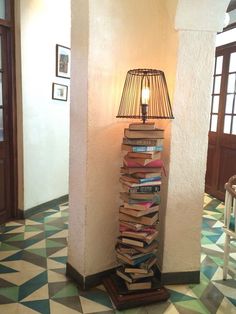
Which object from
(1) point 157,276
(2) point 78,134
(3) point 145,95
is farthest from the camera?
(1) point 157,276

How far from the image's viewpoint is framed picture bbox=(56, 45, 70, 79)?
3.79 metres

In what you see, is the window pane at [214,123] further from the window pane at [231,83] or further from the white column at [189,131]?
the white column at [189,131]

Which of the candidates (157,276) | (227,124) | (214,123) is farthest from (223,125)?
(157,276)

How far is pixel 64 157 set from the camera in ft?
13.7

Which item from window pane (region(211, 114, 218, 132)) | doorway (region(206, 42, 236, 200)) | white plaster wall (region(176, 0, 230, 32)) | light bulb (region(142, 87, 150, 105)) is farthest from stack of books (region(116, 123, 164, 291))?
window pane (region(211, 114, 218, 132))

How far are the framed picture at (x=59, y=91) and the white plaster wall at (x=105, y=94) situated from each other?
1722 millimetres

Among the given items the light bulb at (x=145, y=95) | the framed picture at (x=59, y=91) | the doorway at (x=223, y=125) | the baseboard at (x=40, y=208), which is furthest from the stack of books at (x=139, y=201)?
the doorway at (x=223, y=125)

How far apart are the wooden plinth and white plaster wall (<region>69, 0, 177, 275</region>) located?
0.21 metres

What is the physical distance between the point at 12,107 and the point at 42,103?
0.40 m

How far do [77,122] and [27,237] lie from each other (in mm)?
1537

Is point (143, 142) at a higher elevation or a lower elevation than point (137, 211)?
higher

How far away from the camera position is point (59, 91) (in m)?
3.91

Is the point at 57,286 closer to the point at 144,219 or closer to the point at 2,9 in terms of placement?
the point at 144,219

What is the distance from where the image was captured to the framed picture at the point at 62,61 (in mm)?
3791
